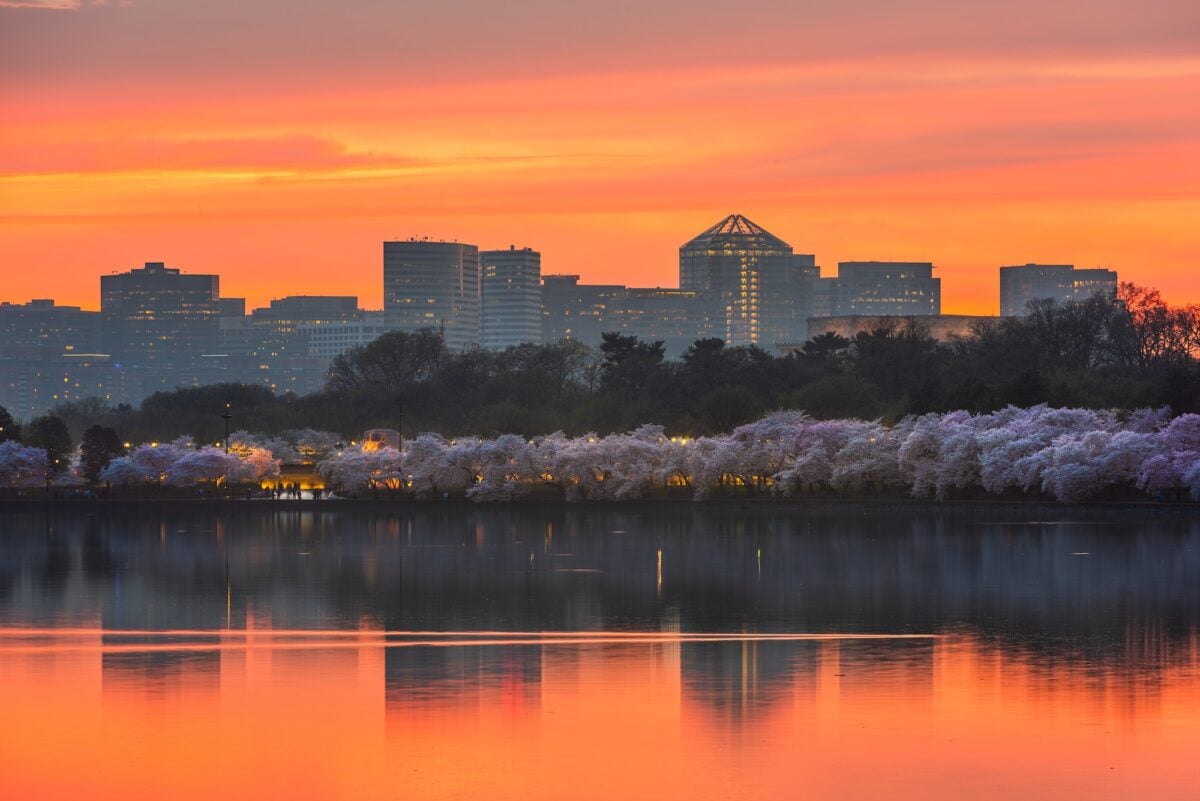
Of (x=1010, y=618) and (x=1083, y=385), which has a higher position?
(x=1083, y=385)

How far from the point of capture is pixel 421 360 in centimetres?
16925

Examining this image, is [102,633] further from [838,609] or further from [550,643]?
[838,609]

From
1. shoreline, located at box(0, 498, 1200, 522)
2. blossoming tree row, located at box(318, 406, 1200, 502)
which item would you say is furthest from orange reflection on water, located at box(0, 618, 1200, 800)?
blossoming tree row, located at box(318, 406, 1200, 502)

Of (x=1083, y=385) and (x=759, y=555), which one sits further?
(x=1083, y=385)

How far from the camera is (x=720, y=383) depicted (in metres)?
133

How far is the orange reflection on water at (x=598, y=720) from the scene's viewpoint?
22031 mm

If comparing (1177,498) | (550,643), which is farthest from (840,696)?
(1177,498)

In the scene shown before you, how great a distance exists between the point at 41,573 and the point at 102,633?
61.6 feet

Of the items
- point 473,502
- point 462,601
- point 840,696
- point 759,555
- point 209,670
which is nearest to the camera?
point 840,696

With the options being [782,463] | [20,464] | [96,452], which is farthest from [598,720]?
[96,452]

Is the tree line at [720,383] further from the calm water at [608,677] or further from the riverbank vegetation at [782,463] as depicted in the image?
the calm water at [608,677]

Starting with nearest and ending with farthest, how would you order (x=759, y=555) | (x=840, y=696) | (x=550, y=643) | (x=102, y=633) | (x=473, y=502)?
(x=840, y=696), (x=550, y=643), (x=102, y=633), (x=759, y=555), (x=473, y=502)

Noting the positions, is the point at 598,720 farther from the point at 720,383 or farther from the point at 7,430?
the point at 7,430

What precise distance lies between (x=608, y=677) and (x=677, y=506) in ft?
225
